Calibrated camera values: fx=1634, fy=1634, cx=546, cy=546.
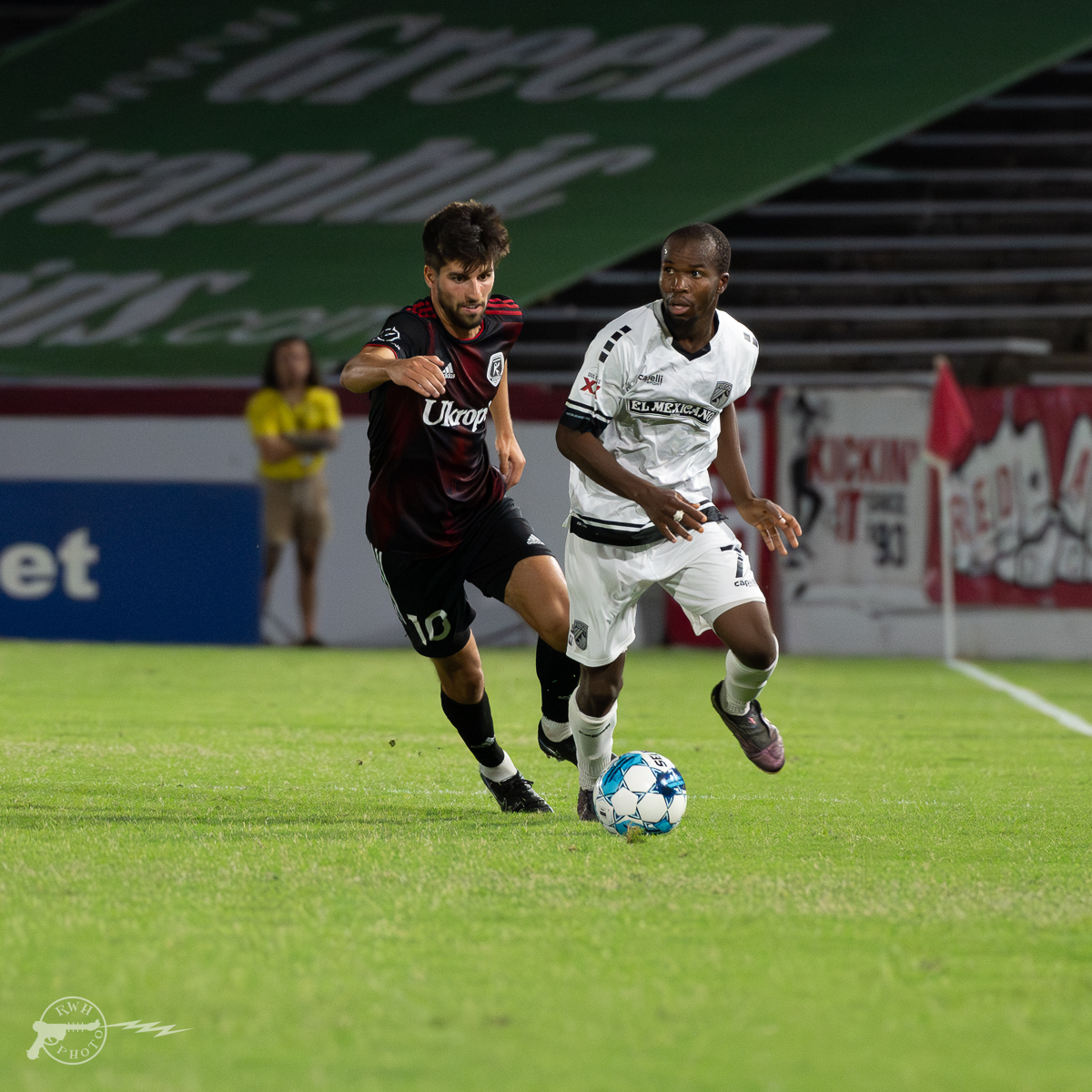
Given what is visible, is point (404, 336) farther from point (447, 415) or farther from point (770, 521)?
point (770, 521)

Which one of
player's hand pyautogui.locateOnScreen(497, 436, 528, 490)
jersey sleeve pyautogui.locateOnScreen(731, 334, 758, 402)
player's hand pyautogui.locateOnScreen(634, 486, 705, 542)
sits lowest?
player's hand pyautogui.locateOnScreen(634, 486, 705, 542)

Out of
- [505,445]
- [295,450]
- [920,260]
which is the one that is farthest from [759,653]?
[920,260]

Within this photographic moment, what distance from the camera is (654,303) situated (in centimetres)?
479

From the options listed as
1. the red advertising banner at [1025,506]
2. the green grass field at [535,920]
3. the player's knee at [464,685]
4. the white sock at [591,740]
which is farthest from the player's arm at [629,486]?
the red advertising banner at [1025,506]

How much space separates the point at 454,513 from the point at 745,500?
2.85ft

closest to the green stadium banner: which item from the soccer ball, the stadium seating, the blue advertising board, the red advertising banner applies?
the stadium seating

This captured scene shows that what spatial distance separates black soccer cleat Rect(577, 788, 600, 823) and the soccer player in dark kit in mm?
171

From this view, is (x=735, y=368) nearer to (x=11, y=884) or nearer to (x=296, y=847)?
(x=296, y=847)

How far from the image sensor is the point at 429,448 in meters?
4.77

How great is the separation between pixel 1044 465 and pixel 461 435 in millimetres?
8245

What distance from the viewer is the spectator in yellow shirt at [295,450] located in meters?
11.4

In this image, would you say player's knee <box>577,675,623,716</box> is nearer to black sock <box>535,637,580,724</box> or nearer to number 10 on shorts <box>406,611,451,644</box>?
black sock <box>535,637,580,724</box>

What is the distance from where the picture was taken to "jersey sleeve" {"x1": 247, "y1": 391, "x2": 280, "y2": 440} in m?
11.4

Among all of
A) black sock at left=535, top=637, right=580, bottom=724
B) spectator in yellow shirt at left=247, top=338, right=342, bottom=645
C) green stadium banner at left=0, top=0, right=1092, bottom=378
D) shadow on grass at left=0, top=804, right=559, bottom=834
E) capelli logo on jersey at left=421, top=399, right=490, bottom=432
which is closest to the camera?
shadow on grass at left=0, top=804, right=559, bottom=834
